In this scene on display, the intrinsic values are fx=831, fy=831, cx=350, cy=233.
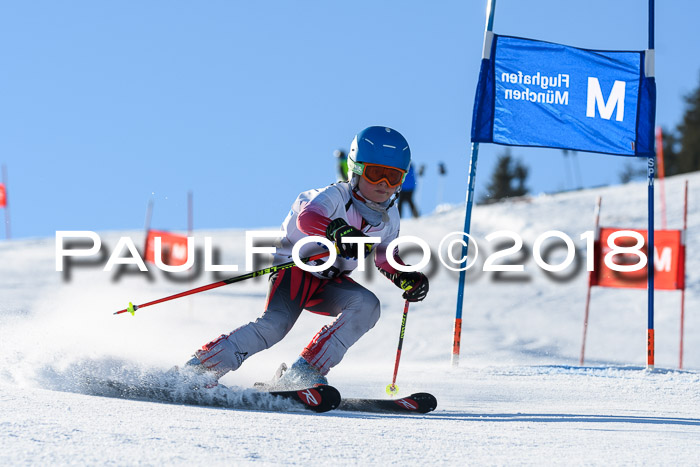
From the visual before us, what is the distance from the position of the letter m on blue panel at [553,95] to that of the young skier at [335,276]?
260cm

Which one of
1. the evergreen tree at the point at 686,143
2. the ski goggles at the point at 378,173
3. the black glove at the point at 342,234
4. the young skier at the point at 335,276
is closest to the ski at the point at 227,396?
the young skier at the point at 335,276

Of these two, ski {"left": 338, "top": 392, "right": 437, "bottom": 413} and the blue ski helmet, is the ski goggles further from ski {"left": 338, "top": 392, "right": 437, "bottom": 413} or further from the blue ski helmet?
ski {"left": 338, "top": 392, "right": 437, "bottom": 413}

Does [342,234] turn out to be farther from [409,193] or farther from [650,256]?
[409,193]

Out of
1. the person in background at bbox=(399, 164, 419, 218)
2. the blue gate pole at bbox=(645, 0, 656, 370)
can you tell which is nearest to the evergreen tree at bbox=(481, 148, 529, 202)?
the person in background at bbox=(399, 164, 419, 218)

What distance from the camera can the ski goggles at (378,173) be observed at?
414cm

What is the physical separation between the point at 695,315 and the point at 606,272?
4.27 m

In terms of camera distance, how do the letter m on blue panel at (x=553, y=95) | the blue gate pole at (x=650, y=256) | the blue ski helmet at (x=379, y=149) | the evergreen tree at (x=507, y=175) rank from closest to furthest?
the blue ski helmet at (x=379, y=149) → the blue gate pole at (x=650, y=256) → the letter m on blue panel at (x=553, y=95) → the evergreen tree at (x=507, y=175)

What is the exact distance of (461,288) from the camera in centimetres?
660

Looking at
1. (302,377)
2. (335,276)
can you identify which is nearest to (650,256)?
(335,276)

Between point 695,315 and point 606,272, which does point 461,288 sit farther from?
point 695,315

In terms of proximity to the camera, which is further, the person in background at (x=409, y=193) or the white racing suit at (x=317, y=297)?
the person in background at (x=409, y=193)

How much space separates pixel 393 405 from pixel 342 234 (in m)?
0.82

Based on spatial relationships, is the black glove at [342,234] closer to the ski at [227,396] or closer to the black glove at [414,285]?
the black glove at [414,285]

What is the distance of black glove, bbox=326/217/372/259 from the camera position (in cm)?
387
